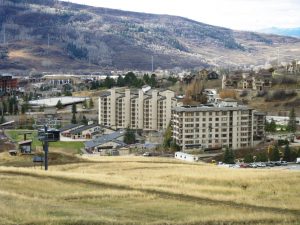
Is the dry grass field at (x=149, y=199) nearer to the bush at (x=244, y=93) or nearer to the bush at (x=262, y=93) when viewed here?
the bush at (x=262, y=93)

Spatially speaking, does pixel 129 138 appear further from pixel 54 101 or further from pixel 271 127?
pixel 54 101

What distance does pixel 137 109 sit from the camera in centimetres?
5675

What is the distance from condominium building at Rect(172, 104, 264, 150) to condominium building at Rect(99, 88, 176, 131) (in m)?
9.85

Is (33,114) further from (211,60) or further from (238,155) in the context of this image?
(211,60)

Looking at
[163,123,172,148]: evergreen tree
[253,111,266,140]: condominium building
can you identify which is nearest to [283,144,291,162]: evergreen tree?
[253,111,266,140]: condominium building

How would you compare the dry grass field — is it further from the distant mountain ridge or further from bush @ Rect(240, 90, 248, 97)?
the distant mountain ridge

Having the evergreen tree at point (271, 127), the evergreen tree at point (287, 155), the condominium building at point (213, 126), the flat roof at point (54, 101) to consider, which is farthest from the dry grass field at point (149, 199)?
the flat roof at point (54, 101)

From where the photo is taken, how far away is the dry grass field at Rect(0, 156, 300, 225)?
12.3m

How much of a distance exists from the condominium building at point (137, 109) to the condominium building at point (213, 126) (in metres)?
9.85

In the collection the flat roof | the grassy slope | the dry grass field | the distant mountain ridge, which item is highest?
the distant mountain ridge

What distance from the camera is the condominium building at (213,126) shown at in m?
44.6

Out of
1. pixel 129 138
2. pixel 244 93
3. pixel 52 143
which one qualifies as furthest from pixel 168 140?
pixel 244 93

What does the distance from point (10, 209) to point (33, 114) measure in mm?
55744

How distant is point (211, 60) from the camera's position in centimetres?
18862
